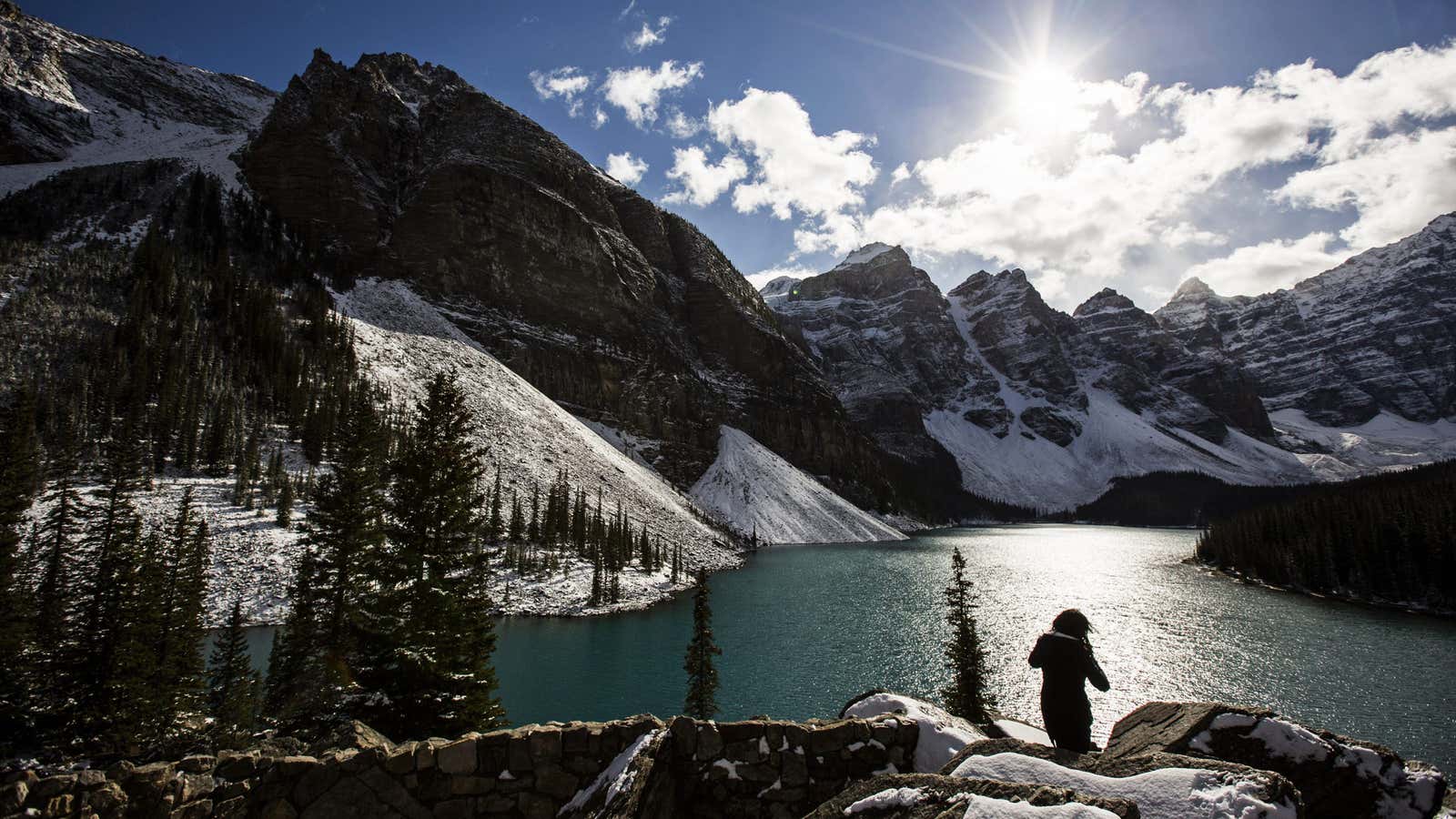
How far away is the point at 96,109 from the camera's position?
155625mm

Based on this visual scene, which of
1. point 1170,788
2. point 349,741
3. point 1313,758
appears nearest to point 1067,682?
point 1313,758

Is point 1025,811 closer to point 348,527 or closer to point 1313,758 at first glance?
point 1313,758

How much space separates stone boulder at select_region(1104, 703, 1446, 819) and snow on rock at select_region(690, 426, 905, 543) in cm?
11267

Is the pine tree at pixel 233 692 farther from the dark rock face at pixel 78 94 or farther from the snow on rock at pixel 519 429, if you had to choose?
the dark rock face at pixel 78 94

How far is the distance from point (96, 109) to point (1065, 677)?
23942cm

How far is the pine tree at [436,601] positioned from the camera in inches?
550

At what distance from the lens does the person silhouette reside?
7.40 meters

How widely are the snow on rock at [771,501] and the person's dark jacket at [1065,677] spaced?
112m

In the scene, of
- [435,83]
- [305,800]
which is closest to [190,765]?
[305,800]

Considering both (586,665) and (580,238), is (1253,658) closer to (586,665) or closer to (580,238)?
(586,665)

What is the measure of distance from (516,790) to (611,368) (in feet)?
438

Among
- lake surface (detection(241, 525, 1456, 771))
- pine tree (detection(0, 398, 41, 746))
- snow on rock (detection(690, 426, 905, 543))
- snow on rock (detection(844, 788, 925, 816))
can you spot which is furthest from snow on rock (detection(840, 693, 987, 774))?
snow on rock (detection(690, 426, 905, 543))

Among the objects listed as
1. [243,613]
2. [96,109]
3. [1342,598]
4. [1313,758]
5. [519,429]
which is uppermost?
[96,109]

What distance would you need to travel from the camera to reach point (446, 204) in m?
138
